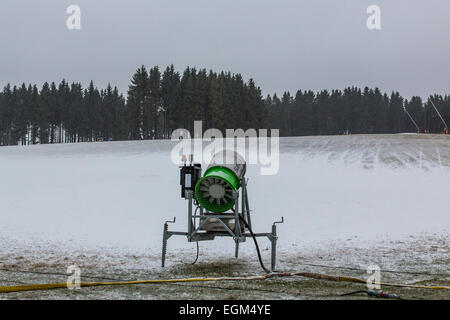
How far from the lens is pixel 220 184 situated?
27.4ft

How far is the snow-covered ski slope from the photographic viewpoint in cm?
1230

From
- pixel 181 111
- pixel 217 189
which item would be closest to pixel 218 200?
pixel 217 189

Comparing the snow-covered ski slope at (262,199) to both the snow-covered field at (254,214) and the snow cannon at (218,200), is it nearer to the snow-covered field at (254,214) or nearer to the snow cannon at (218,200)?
the snow-covered field at (254,214)

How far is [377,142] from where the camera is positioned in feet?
105

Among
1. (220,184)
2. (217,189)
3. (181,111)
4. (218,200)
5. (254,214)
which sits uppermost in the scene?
(181,111)

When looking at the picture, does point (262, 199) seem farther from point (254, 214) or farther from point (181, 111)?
point (181, 111)

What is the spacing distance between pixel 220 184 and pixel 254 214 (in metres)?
6.45

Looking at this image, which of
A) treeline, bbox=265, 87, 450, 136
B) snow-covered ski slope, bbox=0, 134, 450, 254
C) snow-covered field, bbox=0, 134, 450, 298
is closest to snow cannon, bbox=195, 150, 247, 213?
snow-covered field, bbox=0, 134, 450, 298

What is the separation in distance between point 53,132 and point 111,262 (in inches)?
3354

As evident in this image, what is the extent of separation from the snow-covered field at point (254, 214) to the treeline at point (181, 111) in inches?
2039

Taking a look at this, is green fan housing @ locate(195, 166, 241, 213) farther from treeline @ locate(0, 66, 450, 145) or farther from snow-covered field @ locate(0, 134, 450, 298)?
treeline @ locate(0, 66, 450, 145)

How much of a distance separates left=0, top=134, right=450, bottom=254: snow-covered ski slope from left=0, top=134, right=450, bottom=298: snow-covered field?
0.12ft

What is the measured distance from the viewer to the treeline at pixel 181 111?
77.0m
